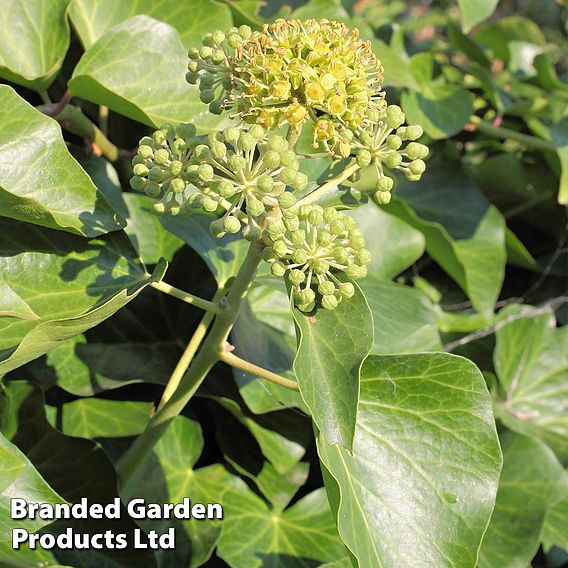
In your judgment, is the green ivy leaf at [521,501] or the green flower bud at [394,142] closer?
the green flower bud at [394,142]

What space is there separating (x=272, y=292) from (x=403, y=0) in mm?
5125

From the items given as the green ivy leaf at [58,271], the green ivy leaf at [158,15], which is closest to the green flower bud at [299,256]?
the green ivy leaf at [58,271]

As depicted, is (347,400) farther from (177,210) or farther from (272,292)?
(272,292)

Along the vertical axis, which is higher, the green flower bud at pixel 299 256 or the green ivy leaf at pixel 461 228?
the green flower bud at pixel 299 256

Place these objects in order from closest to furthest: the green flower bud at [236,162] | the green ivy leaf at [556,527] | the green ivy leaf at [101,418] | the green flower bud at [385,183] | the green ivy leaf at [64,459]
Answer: the green flower bud at [236,162] < the green flower bud at [385,183] < the green ivy leaf at [64,459] < the green ivy leaf at [101,418] < the green ivy leaf at [556,527]

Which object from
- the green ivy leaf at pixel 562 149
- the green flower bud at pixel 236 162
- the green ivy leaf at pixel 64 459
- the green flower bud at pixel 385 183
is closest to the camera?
the green flower bud at pixel 236 162

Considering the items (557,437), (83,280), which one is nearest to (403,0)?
(557,437)

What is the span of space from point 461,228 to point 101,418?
2.84 feet

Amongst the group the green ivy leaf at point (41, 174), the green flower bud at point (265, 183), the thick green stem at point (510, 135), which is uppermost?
the green flower bud at point (265, 183)

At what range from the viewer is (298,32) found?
2.43ft

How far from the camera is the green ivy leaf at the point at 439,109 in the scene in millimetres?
1507

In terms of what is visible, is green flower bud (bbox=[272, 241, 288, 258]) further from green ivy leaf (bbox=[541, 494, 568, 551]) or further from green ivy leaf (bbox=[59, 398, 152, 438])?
green ivy leaf (bbox=[541, 494, 568, 551])

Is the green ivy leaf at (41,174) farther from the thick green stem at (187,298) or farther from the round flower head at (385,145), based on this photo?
the round flower head at (385,145)

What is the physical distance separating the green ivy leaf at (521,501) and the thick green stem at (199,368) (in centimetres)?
54
